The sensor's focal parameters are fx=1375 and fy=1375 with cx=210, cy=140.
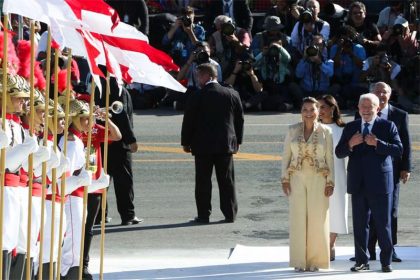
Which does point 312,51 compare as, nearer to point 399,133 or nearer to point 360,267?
point 399,133

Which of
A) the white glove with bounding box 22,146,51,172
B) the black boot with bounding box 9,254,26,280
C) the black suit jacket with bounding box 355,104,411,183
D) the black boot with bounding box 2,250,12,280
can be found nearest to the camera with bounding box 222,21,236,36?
the black suit jacket with bounding box 355,104,411,183

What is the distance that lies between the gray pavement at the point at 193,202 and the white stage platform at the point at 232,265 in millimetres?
157

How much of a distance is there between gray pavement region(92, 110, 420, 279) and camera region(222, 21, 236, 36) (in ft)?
5.75

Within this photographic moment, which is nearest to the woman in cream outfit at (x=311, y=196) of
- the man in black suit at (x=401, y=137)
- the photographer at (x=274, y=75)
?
the man in black suit at (x=401, y=137)

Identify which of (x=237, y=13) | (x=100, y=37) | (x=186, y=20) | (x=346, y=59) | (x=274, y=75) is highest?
(x=100, y=37)

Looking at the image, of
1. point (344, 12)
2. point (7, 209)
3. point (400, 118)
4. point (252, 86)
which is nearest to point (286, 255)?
point (400, 118)

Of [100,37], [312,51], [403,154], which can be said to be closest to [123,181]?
[403,154]

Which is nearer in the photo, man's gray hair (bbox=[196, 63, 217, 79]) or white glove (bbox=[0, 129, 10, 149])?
white glove (bbox=[0, 129, 10, 149])

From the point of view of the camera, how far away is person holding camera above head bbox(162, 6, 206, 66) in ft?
76.3

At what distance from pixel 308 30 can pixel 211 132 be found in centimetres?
762

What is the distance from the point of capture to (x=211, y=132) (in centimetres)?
1588

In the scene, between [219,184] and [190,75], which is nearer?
[219,184]

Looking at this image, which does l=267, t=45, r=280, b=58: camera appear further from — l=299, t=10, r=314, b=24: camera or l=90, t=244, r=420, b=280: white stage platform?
l=90, t=244, r=420, b=280: white stage platform

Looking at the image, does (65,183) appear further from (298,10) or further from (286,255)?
(298,10)
